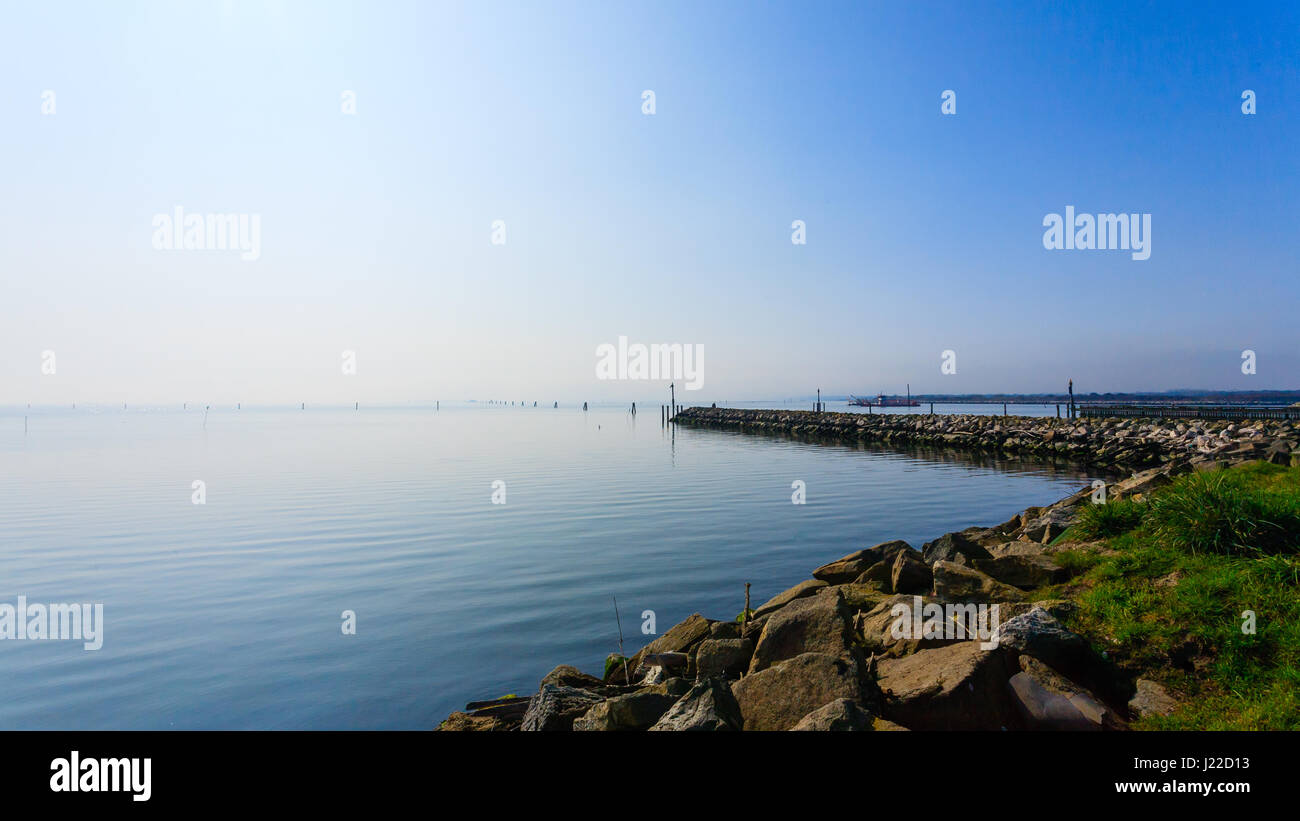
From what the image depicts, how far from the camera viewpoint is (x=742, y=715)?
5.38 meters

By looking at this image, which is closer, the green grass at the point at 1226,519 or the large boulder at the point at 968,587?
the green grass at the point at 1226,519

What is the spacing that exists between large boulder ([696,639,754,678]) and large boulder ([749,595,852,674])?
8.4 inches

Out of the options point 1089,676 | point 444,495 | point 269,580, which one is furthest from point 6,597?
point 1089,676

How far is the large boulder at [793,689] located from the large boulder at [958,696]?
1.35 feet

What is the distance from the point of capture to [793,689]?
546 cm

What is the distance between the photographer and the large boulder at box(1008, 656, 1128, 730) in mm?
4805

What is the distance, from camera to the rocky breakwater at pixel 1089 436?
2695cm

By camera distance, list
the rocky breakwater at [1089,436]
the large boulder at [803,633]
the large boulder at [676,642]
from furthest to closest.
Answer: the rocky breakwater at [1089,436] < the large boulder at [676,642] < the large boulder at [803,633]

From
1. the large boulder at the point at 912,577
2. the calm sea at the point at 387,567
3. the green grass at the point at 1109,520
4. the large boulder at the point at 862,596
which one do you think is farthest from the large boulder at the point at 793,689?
the green grass at the point at 1109,520

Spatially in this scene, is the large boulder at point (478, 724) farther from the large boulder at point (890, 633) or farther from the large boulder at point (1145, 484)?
the large boulder at point (1145, 484)

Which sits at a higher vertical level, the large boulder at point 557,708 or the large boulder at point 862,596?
the large boulder at point 557,708
